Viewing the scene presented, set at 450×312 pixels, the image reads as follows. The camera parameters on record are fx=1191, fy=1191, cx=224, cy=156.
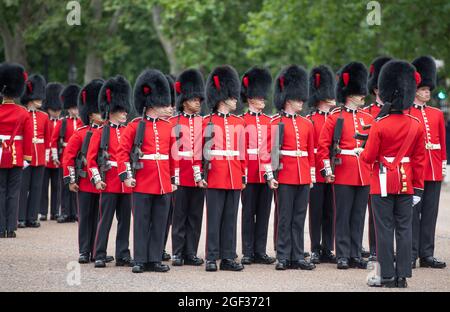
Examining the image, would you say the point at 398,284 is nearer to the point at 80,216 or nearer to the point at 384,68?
the point at 384,68

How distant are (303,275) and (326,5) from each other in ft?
59.3

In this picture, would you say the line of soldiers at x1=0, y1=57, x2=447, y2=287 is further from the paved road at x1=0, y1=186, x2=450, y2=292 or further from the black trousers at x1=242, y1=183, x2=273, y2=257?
the paved road at x1=0, y1=186, x2=450, y2=292

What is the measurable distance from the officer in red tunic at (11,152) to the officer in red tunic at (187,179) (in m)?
2.68

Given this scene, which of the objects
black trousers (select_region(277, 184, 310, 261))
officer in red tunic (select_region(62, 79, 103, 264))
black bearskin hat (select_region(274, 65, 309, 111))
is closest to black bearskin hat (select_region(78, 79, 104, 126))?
officer in red tunic (select_region(62, 79, 103, 264))

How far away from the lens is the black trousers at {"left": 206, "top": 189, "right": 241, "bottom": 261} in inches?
437

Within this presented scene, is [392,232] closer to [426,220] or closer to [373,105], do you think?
[426,220]

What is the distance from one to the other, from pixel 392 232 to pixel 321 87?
8.66 feet

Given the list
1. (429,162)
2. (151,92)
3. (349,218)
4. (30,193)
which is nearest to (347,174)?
(349,218)

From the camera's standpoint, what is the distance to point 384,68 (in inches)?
404

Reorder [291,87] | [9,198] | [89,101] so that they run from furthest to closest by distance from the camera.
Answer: [9,198]
[89,101]
[291,87]

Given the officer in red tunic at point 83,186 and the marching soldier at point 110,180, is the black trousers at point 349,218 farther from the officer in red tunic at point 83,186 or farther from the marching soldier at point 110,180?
the officer in red tunic at point 83,186

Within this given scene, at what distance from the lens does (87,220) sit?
11.6m

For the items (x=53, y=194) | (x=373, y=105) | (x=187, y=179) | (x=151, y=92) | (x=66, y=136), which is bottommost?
(x=53, y=194)

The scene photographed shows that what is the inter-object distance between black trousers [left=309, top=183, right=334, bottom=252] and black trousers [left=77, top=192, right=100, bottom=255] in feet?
7.02
